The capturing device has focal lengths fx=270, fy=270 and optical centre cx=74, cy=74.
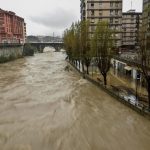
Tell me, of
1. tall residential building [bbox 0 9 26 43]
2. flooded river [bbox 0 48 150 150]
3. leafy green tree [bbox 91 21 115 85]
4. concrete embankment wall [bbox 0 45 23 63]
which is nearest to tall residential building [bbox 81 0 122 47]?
concrete embankment wall [bbox 0 45 23 63]

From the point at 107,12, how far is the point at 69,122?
4972 cm

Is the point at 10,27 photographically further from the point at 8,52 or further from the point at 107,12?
the point at 107,12

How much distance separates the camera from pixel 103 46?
1364 inches

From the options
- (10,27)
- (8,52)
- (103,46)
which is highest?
(10,27)

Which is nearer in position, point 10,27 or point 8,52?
point 8,52

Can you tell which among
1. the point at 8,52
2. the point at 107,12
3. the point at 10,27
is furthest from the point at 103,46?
the point at 10,27

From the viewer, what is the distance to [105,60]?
33.5 m

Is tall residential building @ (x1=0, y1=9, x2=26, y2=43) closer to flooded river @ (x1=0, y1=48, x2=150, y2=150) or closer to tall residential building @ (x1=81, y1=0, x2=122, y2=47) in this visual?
tall residential building @ (x1=81, y1=0, x2=122, y2=47)

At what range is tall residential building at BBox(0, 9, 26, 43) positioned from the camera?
94688mm

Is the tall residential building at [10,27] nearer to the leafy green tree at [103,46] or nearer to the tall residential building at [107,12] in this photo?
the tall residential building at [107,12]

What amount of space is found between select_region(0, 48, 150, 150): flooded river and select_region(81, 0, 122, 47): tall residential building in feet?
121

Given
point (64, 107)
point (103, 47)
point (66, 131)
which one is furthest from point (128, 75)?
point (66, 131)

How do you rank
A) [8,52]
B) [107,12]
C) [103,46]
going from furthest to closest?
[8,52] < [107,12] < [103,46]

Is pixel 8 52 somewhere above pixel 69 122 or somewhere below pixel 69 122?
above
